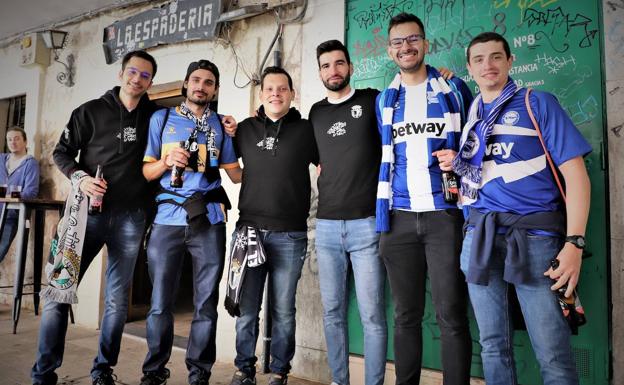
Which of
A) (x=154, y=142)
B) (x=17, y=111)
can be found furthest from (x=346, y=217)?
(x=17, y=111)

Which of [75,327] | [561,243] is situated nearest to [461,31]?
[561,243]

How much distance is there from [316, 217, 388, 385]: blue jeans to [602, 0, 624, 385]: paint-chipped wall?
114 cm

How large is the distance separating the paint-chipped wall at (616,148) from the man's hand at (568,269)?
705mm

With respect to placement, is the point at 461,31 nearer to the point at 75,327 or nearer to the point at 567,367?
the point at 567,367

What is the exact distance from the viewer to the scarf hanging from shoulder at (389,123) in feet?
6.76

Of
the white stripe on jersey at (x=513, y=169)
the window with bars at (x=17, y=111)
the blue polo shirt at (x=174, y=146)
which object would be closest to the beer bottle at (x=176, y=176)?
the blue polo shirt at (x=174, y=146)

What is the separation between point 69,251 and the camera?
234 centimetres

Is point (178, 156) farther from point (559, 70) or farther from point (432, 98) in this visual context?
point (559, 70)

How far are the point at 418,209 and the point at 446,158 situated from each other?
28 cm

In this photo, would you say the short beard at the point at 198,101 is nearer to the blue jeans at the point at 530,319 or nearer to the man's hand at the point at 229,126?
the man's hand at the point at 229,126

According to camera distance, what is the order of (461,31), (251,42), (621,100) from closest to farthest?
(621,100) < (461,31) < (251,42)

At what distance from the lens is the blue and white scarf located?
1.82m

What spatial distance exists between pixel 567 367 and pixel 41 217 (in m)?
4.91

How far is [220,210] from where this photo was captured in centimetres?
245
